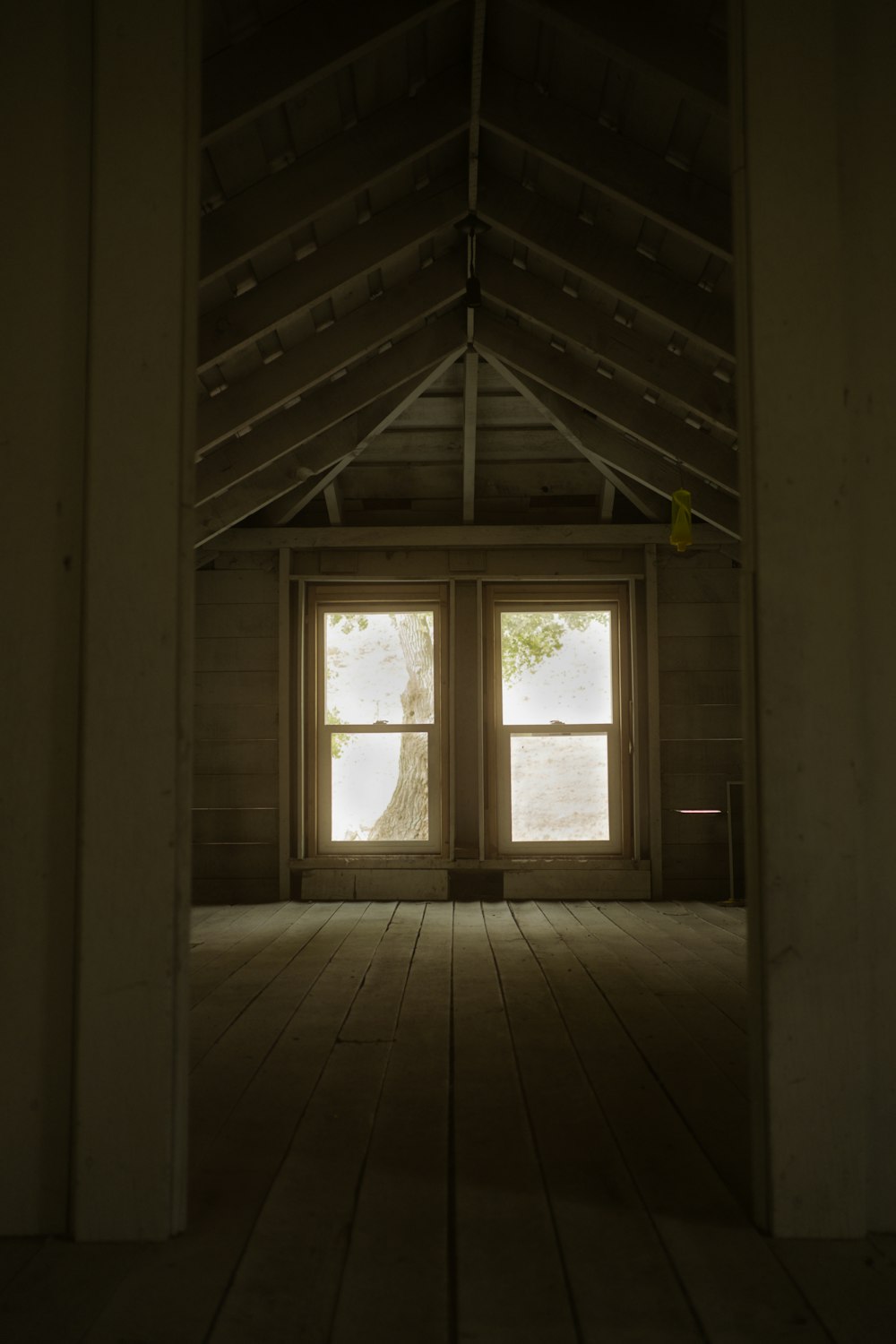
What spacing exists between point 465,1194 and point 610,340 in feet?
13.0

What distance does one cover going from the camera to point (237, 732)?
6754 millimetres

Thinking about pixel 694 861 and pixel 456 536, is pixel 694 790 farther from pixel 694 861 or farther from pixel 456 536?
pixel 456 536

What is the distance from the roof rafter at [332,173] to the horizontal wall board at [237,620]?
11.0 ft

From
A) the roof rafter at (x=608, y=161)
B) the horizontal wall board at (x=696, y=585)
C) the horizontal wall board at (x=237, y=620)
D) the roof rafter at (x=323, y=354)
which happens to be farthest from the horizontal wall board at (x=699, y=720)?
the roof rafter at (x=608, y=161)

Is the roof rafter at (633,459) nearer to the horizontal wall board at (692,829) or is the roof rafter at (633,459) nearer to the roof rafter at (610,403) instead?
the roof rafter at (610,403)

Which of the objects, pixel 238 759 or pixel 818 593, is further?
pixel 238 759

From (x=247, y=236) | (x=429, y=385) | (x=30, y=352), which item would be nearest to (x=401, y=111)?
(x=247, y=236)

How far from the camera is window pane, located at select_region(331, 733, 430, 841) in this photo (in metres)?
6.91

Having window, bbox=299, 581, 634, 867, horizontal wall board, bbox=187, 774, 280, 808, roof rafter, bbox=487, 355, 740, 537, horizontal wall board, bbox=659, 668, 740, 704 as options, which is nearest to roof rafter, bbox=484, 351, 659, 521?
roof rafter, bbox=487, 355, 740, 537

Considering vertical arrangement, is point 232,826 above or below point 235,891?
above

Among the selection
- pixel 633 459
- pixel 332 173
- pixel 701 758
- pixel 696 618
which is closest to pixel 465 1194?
pixel 332 173

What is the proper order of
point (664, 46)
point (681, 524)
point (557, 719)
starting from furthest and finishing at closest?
point (557, 719), point (681, 524), point (664, 46)

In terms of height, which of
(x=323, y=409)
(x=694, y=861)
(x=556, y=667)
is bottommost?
(x=694, y=861)

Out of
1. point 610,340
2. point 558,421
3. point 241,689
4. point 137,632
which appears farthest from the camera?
point 241,689
